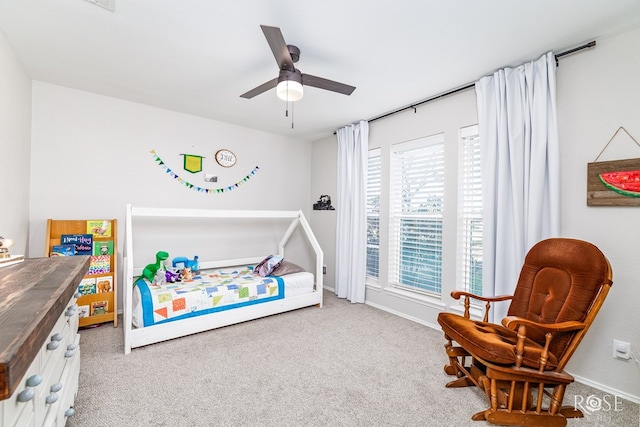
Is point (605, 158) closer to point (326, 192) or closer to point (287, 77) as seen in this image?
point (287, 77)

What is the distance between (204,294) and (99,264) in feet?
3.87

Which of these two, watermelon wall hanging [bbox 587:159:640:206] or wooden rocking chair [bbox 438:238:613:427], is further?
watermelon wall hanging [bbox 587:159:640:206]

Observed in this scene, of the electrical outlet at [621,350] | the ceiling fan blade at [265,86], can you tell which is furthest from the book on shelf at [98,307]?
the electrical outlet at [621,350]

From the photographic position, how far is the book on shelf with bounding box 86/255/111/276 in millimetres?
3013

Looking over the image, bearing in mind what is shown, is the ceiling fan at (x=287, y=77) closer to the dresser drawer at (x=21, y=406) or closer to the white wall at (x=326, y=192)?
the dresser drawer at (x=21, y=406)

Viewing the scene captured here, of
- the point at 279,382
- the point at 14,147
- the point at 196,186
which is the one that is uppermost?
the point at 14,147

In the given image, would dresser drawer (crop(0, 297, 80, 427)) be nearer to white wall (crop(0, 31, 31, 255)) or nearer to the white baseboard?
white wall (crop(0, 31, 31, 255))

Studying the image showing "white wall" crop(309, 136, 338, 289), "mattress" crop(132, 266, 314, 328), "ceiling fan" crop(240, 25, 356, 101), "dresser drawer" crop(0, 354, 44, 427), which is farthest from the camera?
"white wall" crop(309, 136, 338, 289)

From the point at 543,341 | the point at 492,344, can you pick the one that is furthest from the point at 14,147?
the point at 543,341

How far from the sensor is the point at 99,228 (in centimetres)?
313

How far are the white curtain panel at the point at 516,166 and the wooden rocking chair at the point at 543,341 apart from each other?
37cm

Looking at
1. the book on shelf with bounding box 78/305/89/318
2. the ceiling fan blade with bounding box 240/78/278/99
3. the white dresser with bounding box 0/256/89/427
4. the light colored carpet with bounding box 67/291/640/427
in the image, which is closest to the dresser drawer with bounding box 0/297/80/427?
the white dresser with bounding box 0/256/89/427

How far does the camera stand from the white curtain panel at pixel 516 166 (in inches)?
90.0

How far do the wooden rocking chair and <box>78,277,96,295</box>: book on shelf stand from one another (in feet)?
11.0
